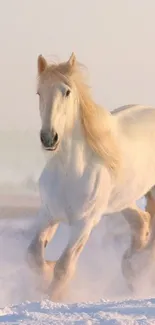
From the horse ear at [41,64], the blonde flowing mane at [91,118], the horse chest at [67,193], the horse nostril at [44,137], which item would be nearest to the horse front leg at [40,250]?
the horse chest at [67,193]

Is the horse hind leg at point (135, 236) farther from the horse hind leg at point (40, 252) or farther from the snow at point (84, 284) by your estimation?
the horse hind leg at point (40, 252)

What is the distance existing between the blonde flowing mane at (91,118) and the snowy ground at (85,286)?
2.80ft

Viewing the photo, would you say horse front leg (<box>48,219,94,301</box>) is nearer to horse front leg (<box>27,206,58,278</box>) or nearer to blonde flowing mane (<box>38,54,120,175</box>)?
horse front leg (<box>27,206,58,278</box>)

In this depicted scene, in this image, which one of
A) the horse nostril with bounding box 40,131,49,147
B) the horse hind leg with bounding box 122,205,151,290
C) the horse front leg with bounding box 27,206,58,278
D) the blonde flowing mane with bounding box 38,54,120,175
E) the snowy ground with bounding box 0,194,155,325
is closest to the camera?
the snowy ground with bounding box 0,194,155,325

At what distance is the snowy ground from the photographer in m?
3.45

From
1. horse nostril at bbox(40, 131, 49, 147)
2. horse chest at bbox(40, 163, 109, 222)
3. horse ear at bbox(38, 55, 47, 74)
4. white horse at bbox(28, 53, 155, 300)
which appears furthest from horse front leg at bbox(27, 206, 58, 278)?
horse ear at bbox(38, 55, 47, 74)

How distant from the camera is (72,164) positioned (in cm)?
505

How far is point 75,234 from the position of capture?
5039 mm

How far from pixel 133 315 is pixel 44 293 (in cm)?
173

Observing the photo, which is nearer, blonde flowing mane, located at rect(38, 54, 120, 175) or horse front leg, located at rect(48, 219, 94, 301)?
blonde flowing mane, located at rect(38, 54, 120, 175)

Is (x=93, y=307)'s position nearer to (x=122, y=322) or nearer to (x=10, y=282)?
(x=122, y=322)

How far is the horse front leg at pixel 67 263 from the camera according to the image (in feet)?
16.3

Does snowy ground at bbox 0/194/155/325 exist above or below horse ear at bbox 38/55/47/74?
below

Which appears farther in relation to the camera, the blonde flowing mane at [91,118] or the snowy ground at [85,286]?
the blonde flowing mane at [91,118]
